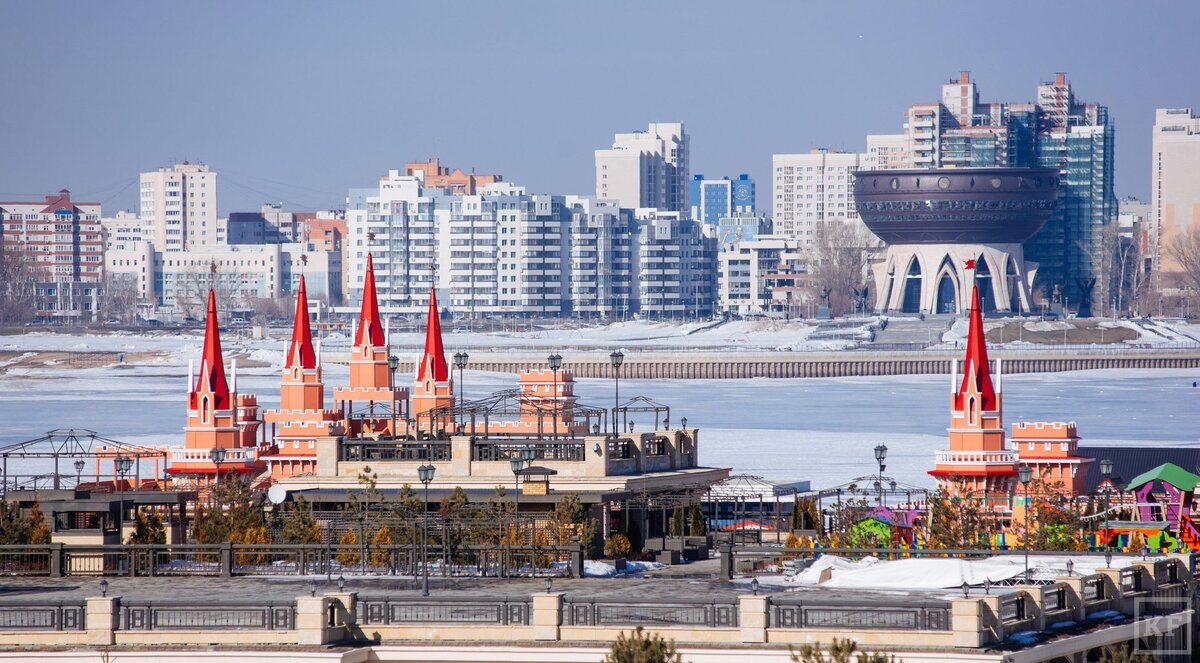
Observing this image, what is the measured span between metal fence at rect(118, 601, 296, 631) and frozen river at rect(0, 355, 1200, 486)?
45685 mm

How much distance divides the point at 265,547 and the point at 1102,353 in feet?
496

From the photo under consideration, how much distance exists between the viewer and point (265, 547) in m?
29.6

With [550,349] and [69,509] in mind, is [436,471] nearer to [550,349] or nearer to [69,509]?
[69,509]

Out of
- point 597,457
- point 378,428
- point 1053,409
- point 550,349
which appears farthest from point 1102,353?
point 597,457

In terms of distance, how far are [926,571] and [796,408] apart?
98605mm

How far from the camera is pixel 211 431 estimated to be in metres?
54.3

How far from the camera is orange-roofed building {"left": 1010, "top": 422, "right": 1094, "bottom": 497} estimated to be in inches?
2016

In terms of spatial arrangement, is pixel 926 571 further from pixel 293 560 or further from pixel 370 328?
pixel 370 328

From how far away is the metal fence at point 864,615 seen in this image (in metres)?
22.8

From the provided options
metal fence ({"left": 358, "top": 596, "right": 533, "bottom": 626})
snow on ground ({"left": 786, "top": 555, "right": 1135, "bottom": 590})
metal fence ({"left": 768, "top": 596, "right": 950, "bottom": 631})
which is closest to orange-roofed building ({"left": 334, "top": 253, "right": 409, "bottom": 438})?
snow on ground ({"left": 786, "top": 555, "right": 1135, "bottom": 590})

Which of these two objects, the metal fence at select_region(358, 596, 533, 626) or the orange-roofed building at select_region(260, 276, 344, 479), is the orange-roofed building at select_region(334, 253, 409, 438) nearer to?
the orange-roofed building at select_region(260, 276, 344, 479)

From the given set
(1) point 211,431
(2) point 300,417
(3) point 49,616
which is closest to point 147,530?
(1) point 211,431

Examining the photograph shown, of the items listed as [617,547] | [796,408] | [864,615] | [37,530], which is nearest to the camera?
[864,615]

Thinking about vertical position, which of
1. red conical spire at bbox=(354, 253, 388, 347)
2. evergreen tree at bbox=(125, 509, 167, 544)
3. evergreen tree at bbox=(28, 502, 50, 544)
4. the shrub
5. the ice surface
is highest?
red conical spire at bbox=(354, 253, 388, 347)
